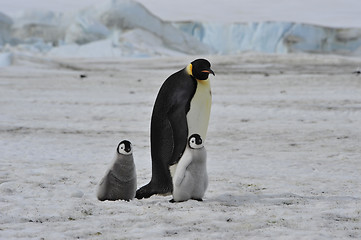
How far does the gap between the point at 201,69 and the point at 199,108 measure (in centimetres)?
29

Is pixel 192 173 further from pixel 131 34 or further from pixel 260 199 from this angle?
pixel 131 34

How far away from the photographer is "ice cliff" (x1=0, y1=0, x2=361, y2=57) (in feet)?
115

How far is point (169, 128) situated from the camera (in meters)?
3.77

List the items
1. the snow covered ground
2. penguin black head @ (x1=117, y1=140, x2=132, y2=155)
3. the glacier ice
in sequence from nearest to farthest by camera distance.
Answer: the snow covered ground < penguin black head @ (x1=117, y1=140, x2=132, y2=155) < the glacier ice

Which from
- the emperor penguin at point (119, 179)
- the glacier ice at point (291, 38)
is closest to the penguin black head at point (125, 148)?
the emperor penguin at point (119, 179)

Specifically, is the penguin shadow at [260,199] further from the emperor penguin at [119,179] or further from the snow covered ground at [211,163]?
the emperor penguin at [119,179]

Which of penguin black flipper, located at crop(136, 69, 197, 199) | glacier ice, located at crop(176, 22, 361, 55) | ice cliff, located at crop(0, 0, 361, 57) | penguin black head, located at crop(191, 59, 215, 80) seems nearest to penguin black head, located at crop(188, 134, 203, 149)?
penguin black flipper, located at crop(136, 69, 197, 199)

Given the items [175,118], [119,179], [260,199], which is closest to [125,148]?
[119,179]

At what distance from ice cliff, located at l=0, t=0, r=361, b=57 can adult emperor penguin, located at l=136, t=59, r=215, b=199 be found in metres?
29.6

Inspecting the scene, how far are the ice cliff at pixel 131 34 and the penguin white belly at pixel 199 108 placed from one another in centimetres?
2954

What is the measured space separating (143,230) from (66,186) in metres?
1.33

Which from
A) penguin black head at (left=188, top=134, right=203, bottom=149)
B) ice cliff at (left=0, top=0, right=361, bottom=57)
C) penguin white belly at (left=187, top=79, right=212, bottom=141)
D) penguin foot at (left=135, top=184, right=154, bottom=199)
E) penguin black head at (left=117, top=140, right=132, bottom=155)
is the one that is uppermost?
ice cliff at (left=0, top=0, right=361, bottom=57)

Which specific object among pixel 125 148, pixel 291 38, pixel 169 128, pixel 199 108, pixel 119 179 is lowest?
pixel 119 179

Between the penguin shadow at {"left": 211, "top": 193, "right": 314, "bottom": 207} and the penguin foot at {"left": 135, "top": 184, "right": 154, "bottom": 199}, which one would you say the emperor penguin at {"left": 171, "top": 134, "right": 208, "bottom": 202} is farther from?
the penguin foot at {"left": 135, "top": 184, "right": 154, "bottom": 199}
